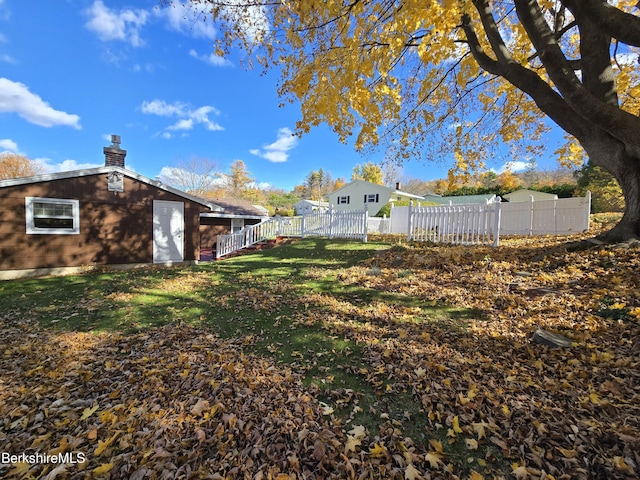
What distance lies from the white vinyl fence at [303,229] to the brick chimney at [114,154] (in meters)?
4.99

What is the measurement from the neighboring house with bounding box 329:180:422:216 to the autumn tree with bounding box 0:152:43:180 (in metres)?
43.1

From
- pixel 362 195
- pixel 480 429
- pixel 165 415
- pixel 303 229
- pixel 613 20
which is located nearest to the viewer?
pixel 480 429

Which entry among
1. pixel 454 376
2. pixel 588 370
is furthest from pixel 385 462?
pixel 588 370

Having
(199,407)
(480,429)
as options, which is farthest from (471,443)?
(199,407)

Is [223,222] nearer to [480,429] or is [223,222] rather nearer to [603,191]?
[480,429]

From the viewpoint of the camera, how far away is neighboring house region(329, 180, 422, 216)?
3053cm

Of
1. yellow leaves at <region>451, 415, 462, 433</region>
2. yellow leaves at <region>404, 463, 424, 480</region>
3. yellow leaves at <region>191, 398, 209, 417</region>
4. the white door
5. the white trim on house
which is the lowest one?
yellow leaves at <region>191, 398, 209, 417</region>

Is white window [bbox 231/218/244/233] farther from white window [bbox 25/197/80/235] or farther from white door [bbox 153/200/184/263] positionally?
white window [bbox 25/197/80/235]

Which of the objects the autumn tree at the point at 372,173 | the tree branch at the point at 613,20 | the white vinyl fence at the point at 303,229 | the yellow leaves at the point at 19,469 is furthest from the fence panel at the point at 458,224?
the autumn tree at the point at 372,173

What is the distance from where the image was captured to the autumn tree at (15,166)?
38.2 metres

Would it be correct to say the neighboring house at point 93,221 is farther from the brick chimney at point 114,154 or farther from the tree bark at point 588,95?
the tree bark at point 588,95

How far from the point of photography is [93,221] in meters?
10.1

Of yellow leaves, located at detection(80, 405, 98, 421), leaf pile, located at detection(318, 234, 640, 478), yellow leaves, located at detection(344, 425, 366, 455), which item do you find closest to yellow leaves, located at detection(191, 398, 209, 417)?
yellow leaves, located at detection(80, 405, 98, 421)

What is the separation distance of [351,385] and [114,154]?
12.7 m
